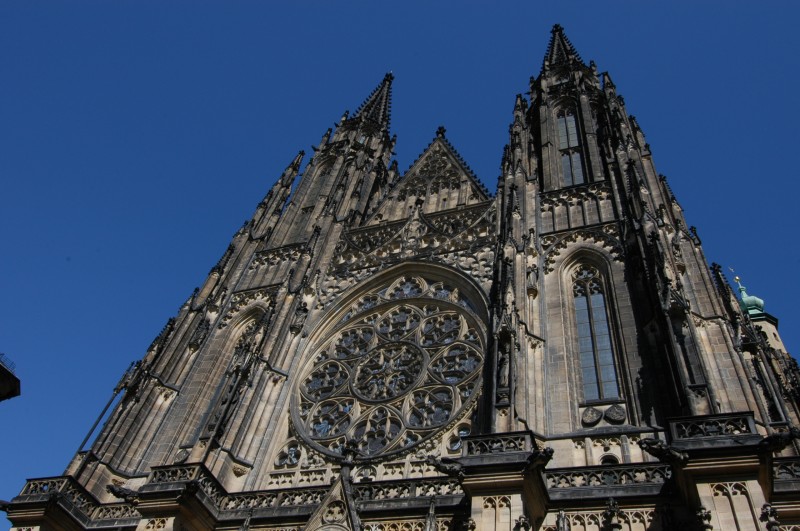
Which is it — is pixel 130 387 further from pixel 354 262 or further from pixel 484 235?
pixel 484 235

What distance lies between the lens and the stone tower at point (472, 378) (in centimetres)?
1063

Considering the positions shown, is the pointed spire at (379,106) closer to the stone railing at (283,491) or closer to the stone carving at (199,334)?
the stone carving at (199,334)

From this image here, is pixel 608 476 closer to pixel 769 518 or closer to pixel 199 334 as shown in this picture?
pixel 769 518

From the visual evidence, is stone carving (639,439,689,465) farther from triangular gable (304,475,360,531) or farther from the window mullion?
triangular gable (304,475,360,531)

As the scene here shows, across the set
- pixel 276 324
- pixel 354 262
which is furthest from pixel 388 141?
pixel 276 324

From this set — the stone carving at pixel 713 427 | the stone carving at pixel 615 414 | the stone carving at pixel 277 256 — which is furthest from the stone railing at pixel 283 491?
the stone carving at pixel 277 256

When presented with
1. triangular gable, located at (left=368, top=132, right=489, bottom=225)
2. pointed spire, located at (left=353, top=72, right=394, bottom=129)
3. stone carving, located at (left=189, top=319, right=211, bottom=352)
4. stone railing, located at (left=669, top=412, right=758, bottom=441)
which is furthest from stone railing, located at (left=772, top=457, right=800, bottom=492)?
pointed spire, located at (left=353, top=72, right=394, bottom=129)

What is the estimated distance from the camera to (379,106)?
33.6 meters

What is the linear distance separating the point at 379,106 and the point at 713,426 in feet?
86.3

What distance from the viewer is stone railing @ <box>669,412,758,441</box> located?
10.0 metres

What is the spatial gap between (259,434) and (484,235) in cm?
833

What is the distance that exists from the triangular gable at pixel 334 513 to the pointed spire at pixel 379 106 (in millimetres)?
21597

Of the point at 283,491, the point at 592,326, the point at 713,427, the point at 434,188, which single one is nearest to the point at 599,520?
the point at 713,427

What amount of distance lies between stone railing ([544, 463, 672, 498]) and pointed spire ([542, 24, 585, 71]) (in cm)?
1957
